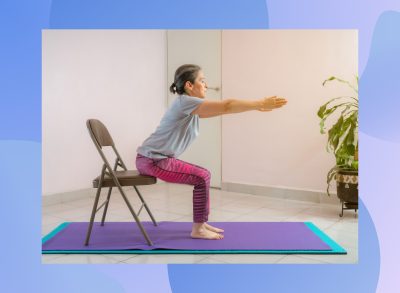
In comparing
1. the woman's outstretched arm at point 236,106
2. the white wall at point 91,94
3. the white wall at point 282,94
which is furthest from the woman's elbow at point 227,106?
the white wall at point 91,94

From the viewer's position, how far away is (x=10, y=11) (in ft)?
4.81

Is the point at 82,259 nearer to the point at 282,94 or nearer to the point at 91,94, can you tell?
the point at 91,94

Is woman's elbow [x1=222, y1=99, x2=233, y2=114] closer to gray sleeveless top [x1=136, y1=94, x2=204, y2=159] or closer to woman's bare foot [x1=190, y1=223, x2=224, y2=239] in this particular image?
gray sleeveless top [x1=136, y1=94, x2=204, y2=159]

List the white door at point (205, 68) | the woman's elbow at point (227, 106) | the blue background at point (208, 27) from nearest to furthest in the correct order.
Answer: the blue background at point (208, 27), the woman's elbow at point (227, 106), the white door at point (205, 68)

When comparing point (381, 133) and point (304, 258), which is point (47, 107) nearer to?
point (304, 258)

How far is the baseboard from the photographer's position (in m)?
3.79

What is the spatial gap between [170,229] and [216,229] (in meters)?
0.33

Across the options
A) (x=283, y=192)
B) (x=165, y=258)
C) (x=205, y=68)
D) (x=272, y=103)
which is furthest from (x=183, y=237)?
(x=205, y=68)

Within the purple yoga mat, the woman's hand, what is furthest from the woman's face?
the purple yoga mat

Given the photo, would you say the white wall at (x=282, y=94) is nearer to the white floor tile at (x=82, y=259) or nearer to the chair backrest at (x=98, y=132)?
the chair backrest at (x=98, y=132)

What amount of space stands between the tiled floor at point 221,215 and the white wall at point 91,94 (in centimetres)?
38

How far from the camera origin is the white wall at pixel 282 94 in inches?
150

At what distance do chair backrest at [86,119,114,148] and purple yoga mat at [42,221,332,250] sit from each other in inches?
23.3

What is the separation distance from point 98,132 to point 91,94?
160 cm
